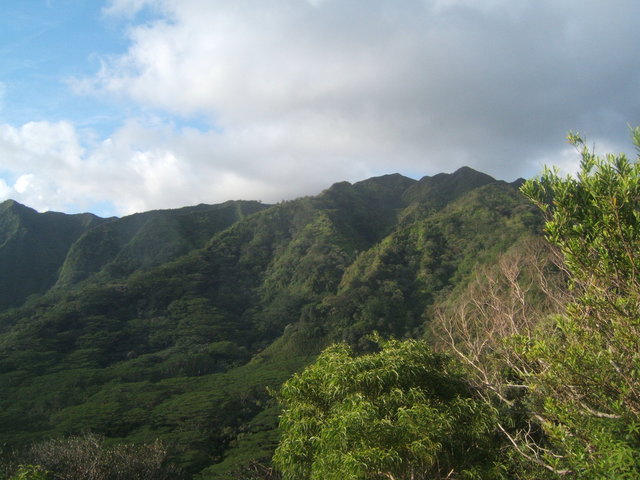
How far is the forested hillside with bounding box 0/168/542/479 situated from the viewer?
34031mm

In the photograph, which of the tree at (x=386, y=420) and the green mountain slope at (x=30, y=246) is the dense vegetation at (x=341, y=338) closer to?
the tree at (x=386, y=420)

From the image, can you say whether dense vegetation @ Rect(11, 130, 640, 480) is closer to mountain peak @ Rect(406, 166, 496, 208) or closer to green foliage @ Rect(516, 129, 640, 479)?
green foliage @ Rect(516, 129, 640, 479)

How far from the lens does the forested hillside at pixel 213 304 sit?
3403cm

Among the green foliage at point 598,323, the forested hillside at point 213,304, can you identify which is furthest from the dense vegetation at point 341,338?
the forested hillside at point 213,304

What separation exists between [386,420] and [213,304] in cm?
5988

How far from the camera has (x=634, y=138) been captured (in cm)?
555

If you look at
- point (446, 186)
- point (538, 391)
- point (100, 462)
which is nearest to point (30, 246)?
point (446, 186)

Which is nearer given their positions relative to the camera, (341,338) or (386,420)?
(386,420)

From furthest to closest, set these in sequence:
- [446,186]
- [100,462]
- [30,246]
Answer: [446,186] → [30,246] → [100,462]

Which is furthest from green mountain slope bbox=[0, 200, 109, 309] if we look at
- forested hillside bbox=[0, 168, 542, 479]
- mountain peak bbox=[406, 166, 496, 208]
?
mountain peak bbox=[406, 166, 496, 208]

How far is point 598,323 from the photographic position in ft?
19.3

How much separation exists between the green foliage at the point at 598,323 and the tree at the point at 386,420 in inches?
97.5

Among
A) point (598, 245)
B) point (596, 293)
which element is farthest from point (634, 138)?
point (596, 293)

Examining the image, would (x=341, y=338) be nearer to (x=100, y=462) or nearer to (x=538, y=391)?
(x=100, y=462)
